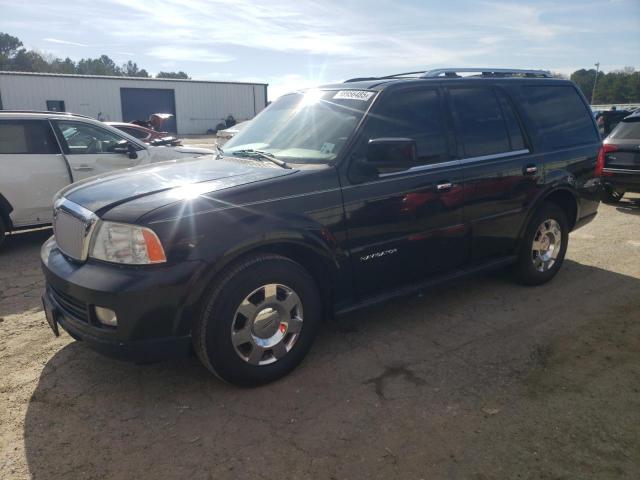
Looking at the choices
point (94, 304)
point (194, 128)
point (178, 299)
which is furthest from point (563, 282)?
point (194, 128)

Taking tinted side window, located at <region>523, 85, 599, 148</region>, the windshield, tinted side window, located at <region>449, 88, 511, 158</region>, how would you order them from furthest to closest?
tinted side window, located at <region>523, 85, 599, 148</region> < tinted side window, located at <region>449, 88, 511, 158</region> < the windshield

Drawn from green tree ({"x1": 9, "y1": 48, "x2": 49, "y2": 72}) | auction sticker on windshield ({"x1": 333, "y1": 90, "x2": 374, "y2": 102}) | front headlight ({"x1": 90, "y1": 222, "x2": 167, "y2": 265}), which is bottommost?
front headlight ({"x1": 90, "y1": 222, "x2": 167, "y2": 265})

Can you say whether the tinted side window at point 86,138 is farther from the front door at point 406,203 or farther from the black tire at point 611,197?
the black tire at point 611,197

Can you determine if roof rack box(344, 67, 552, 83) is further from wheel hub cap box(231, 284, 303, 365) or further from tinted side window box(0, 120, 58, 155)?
tinted side window box(0, 120, 58, 155)

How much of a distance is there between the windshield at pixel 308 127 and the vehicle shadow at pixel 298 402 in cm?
148

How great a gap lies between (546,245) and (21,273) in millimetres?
5632

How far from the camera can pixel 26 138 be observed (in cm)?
621

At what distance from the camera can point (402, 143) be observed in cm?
324

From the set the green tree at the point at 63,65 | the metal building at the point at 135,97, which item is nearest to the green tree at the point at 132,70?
the green tree at the point at 63,65

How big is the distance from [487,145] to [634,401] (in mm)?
2217

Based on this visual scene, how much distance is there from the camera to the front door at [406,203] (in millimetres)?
3402

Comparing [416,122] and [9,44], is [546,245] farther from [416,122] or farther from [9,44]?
[9,44]

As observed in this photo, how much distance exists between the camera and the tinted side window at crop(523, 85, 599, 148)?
469 centimetres

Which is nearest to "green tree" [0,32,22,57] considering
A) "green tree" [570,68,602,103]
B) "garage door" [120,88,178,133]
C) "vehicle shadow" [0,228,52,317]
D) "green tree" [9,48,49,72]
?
"green tree" [9,48,49,72]
